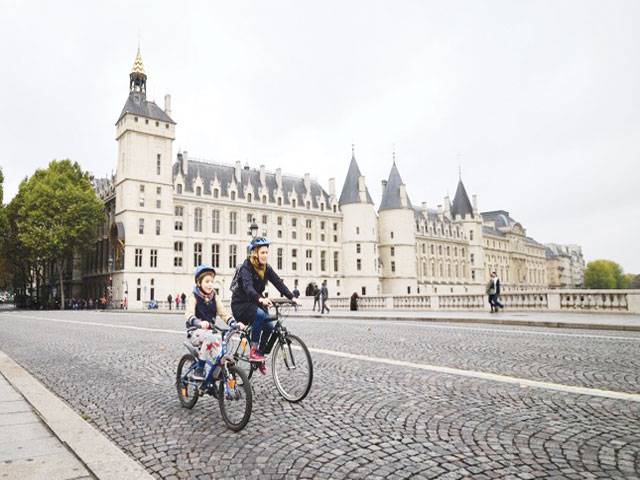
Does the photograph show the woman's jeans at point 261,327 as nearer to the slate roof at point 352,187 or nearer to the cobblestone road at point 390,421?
the cobblestone road at point 390,421

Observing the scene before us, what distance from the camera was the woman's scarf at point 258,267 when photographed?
5383mm

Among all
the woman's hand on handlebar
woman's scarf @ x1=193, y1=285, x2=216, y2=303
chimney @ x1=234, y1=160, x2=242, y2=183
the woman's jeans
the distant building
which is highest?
chimney @ x1=234, y1=160, x2=242, y2=183

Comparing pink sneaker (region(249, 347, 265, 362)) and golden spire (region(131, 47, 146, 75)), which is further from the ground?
golden spire (region(131, 47, 146, 75))

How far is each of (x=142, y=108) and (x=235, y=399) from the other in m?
56.2

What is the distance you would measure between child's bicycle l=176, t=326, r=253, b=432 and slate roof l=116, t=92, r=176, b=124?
54.1 m

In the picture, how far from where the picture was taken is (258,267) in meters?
5.45

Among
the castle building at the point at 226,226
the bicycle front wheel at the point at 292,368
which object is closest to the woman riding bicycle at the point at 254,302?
the bicycle front wheel at the point at 292,368

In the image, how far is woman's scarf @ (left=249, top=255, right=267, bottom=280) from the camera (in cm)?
538

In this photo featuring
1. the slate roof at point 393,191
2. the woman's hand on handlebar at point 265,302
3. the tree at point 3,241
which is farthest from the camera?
the slate roof at point 393,191

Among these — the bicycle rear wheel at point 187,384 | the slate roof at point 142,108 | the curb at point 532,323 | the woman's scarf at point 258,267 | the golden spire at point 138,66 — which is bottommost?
the curb at point 532,323

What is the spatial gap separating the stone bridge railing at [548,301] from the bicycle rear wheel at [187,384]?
17.1 meters

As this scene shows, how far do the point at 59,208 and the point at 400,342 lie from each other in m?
45.9

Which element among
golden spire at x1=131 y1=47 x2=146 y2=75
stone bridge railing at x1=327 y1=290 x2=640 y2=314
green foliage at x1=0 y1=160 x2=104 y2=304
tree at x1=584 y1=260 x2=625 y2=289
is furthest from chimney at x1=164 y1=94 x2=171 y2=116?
tree at x1=584 y1=260 x2=625 y2=289

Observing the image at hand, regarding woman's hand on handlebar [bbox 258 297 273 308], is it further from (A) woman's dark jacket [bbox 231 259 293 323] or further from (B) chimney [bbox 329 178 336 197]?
(B) chimney [bbox 329 178 336 197]
